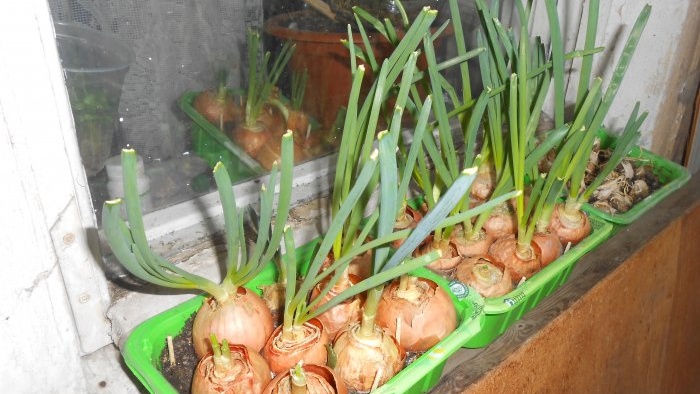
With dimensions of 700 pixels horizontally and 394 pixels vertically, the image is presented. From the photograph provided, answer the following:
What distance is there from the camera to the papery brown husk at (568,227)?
846 mm

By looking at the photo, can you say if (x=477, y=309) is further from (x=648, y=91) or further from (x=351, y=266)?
(x=648, y=91)

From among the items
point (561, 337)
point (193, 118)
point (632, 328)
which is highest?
point (193, 118)

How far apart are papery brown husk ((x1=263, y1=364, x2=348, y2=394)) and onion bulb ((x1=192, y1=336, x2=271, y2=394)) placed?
0.06 ft

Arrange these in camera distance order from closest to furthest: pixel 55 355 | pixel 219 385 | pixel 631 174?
pixel 219 385 → pixel 55 355 → pixel 631 174

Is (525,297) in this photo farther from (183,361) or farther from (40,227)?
(40,227)

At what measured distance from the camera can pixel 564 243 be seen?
85cm

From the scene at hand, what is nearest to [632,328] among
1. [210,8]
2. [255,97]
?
[255,97]

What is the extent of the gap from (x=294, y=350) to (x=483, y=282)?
27 cm

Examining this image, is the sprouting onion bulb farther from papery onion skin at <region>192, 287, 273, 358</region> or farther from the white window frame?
the white window frame

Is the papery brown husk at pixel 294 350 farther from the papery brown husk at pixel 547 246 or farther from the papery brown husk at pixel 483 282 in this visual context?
the papery brown husk at pixel 547 246

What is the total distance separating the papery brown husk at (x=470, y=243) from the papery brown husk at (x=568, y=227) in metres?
0.11

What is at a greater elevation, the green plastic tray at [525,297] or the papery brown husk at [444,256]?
the papery brown husk at [444,256]

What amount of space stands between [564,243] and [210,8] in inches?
22.7

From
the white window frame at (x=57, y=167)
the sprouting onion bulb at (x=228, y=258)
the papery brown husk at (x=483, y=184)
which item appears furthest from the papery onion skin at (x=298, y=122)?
the sprouting onion bulb at (x=228, y=258)
